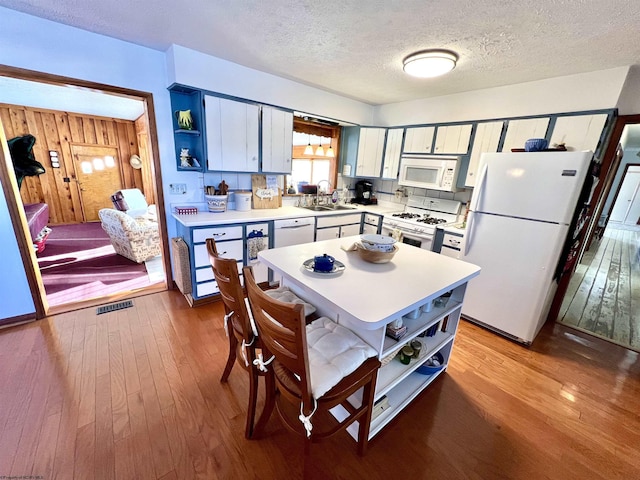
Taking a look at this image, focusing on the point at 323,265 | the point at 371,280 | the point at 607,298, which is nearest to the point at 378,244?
the point at 371,280

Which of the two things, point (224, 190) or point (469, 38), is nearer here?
point (469, 38)

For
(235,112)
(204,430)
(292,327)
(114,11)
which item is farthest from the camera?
(235,112)

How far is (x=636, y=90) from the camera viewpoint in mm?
2318

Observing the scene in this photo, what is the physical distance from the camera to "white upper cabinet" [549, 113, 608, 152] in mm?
2336

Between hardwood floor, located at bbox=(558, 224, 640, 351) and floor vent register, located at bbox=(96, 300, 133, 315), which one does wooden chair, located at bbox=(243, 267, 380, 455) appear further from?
hardwood floor, located at bbox=(558, 224, 640, 351)

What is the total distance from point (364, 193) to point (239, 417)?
3566 millimetres

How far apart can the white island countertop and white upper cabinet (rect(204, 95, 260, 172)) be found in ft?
5.23

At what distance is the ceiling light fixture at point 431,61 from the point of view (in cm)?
216

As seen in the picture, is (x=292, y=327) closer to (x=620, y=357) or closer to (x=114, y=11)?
(x=114, y=11)

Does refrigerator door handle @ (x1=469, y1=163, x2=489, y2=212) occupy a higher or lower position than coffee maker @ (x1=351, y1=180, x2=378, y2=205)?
higher

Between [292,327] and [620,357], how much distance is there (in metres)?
3.17

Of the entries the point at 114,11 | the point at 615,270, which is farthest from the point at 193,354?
the point at 615,270

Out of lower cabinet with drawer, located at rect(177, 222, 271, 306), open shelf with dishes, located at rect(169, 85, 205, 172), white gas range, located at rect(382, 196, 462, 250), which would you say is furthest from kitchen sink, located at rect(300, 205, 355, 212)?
open shelf with dishes, located at rect(169, 85, 205, 172)

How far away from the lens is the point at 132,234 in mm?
3551
